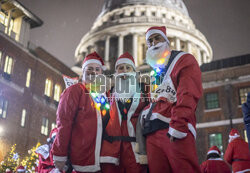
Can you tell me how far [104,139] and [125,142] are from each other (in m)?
0.30

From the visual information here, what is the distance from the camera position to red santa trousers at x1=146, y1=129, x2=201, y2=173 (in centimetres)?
346

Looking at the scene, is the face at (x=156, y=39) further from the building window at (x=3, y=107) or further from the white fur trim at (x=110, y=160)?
the building window at (x=3, y=107)

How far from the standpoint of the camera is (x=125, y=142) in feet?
14.1

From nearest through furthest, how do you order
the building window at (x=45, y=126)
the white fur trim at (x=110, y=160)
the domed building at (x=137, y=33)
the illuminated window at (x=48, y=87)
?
1. the white fur trim at (x=110, y=160)
2. the building window at (x=45, y=126)
3. the illuminated window at (x=48, y=87)
4. the domed building at (x=137, y=33)

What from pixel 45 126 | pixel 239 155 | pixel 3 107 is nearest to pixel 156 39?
pixel 239 155

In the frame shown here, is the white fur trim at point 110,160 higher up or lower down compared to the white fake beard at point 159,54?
lower down

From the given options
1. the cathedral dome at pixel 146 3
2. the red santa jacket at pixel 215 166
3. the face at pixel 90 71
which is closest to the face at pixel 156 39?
the face at pixel 90 71

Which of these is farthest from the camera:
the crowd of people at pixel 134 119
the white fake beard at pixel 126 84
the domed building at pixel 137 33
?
the domed building at pixel 137 33

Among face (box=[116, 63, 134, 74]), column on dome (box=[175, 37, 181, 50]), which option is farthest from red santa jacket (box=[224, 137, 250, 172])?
column on dome (box=[175, 37, 181, 50])

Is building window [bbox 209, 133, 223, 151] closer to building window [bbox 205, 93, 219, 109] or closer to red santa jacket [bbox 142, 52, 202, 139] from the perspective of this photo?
building window [bbox 205, 93, 219, 109]

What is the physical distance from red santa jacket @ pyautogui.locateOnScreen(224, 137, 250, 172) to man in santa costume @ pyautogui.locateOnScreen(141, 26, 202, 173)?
490cm

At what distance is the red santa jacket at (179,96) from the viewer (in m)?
3.46

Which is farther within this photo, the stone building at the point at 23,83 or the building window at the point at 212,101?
the building window at the point at 212,101

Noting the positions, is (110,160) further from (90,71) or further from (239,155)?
(239,155)
